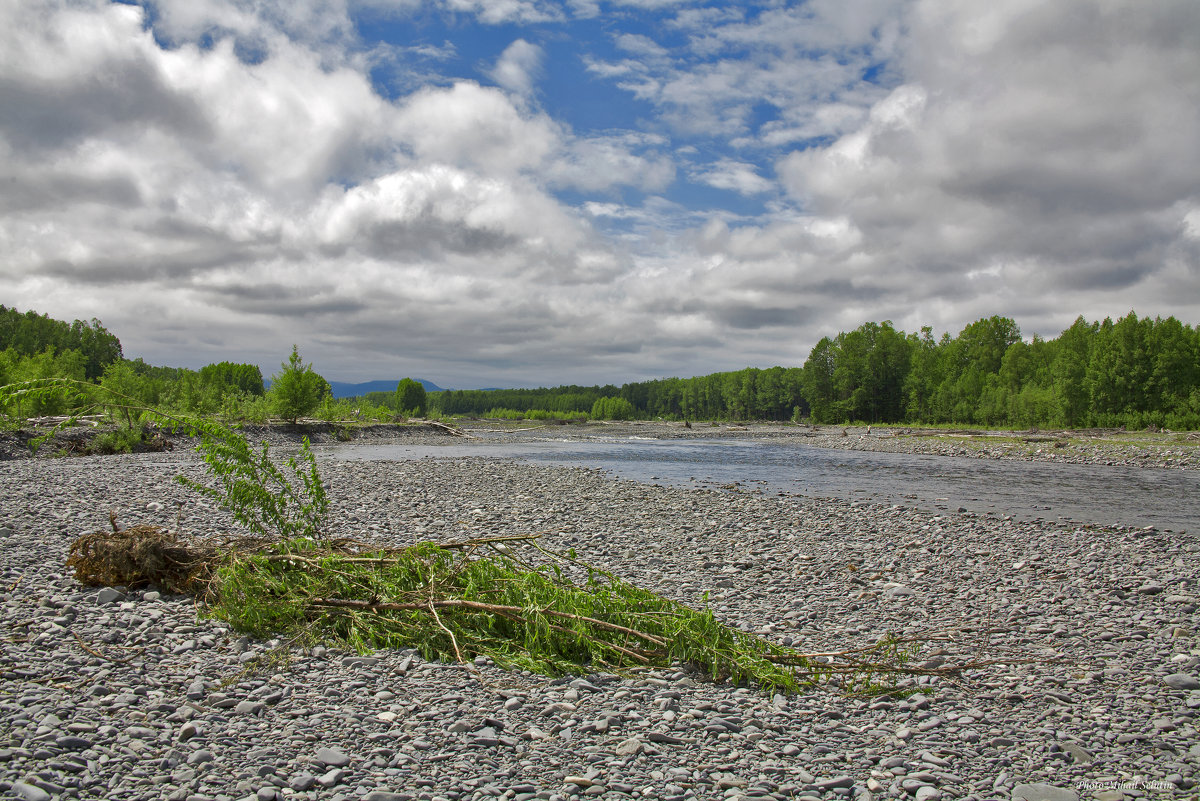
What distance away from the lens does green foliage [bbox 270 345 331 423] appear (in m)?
46.3

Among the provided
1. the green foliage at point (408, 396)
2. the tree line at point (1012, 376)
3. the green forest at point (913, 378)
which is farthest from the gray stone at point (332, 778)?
the green foliage at point (408, 396)

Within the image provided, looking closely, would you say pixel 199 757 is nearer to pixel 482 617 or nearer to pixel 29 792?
pixel 29 792

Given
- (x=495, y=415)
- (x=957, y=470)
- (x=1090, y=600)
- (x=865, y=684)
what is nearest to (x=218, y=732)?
(x=865, y=684)

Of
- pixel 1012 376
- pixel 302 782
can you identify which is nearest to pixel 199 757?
pixel 302 782

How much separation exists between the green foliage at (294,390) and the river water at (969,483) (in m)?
23.6

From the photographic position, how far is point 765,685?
563 cm

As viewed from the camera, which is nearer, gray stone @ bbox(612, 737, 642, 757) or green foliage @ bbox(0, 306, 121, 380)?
gray stone @ bbox(612, 737, 642, 757)

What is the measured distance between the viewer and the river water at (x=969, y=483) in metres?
17.8

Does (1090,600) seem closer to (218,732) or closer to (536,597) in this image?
(536,597)

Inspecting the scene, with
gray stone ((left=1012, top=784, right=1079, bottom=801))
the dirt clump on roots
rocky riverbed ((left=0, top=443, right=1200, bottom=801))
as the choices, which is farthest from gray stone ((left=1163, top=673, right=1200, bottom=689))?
the dirt clump on roots

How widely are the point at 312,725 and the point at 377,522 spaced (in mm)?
8882

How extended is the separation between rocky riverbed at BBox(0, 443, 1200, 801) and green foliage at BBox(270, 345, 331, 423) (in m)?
39.8

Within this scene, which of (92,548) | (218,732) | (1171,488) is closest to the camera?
(218,732)

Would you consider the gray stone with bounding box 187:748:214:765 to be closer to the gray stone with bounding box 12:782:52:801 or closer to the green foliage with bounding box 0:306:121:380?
the gray stone with bounding box 12:782:52:801
